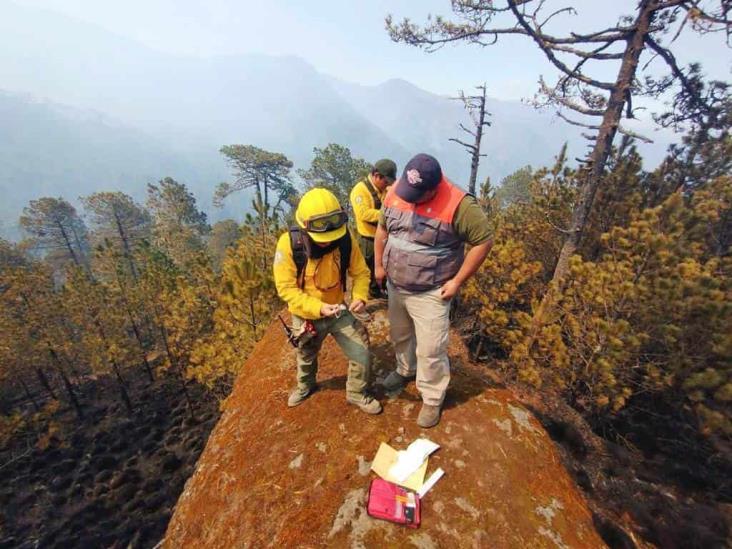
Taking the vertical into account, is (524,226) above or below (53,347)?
Result: above

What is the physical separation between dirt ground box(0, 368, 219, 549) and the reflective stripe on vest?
1656 cm

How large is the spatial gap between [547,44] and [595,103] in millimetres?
2161

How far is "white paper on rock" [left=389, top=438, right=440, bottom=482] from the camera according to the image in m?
2.98

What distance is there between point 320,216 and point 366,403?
82.2 inches

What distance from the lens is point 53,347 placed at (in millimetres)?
17688

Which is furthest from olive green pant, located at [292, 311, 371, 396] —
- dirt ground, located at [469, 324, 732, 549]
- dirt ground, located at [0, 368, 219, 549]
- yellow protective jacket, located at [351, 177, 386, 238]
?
dirt ground, located at [0, 368, 219, 549]

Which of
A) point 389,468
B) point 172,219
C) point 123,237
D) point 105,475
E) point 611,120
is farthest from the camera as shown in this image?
point 172,219

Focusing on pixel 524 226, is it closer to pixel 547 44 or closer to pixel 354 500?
pixel 547 44

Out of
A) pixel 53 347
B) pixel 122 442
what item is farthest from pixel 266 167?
pixel 122 442

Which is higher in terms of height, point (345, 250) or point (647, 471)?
point (345, 250)

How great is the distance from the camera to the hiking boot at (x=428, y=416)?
11.3 feet

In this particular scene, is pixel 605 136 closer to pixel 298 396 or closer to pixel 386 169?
pixel 386 169

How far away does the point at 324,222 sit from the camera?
303cm

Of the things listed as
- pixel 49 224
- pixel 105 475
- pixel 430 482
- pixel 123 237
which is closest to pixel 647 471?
pixel 430 482
